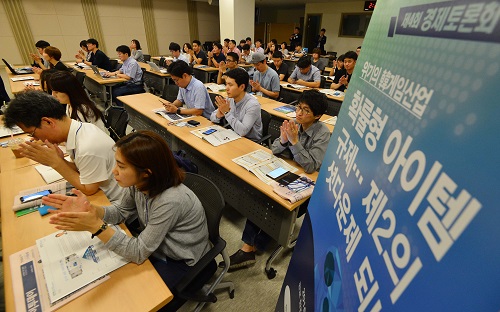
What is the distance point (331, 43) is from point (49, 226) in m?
13.5

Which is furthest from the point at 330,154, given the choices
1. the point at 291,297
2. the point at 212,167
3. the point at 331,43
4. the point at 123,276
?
the point at 331,43

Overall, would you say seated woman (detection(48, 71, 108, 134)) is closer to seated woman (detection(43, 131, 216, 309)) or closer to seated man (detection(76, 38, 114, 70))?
seated woman (detection(43, 131, 216, 309))

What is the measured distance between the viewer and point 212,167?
2410 mm

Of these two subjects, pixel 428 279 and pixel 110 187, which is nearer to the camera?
pixel 428 279

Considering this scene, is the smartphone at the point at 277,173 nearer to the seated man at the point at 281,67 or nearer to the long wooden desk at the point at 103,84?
the seated man at the point at 281,67

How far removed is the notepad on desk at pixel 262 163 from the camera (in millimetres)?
1888

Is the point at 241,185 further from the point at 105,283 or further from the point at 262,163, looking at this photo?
the point at 105,283

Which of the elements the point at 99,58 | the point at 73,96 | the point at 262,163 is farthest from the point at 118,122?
the point at 99,58

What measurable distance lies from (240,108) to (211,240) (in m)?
1.72

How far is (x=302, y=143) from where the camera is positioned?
2.13 meters

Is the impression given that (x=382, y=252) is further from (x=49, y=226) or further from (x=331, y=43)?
(x=331, y=43)

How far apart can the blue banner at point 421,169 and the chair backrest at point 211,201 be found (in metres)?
0.74

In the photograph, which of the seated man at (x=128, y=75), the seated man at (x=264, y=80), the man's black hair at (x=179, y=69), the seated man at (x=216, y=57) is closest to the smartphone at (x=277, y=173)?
the man's black hair at (x=179, y=69)

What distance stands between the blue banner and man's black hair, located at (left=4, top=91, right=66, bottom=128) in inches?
67.2
